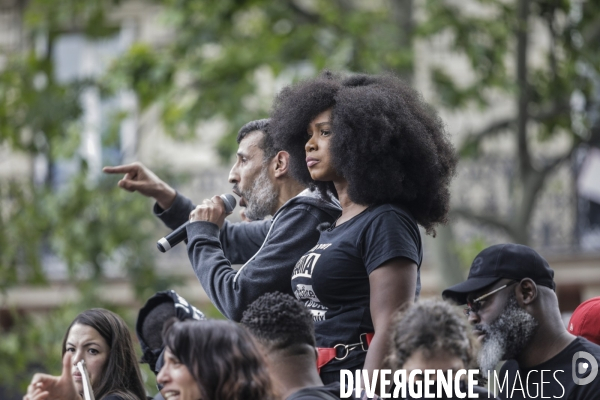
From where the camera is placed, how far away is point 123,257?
39.4 ft

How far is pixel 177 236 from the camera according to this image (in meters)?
4.98

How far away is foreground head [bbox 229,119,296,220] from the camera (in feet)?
17.2

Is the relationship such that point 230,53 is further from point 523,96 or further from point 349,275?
point 349,275

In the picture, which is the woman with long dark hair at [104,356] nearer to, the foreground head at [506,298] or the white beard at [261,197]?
the white beard at [261,197]

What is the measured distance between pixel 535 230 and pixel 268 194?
10005 millimetres

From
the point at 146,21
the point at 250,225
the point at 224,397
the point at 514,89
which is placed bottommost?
the point at 224,397

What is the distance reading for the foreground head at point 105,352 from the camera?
5.21 metres

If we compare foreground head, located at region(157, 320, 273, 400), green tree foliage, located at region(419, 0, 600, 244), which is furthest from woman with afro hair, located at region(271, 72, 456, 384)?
green tree foliage, located at region(419, 0, 600, 244)

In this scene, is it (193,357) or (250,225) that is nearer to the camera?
(193,357)

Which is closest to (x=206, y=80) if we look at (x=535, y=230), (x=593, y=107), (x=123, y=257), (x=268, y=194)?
(x=123, y=257)

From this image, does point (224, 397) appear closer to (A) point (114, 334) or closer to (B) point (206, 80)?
(A) point (114, 334)

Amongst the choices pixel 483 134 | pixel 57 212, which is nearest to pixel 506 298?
pixel 483 134

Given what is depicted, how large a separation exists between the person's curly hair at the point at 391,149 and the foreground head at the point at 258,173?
1.56 feet

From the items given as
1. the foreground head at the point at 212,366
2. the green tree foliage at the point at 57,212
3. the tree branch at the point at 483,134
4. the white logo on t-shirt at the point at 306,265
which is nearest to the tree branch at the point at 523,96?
the tree branch at the point at 483,134
